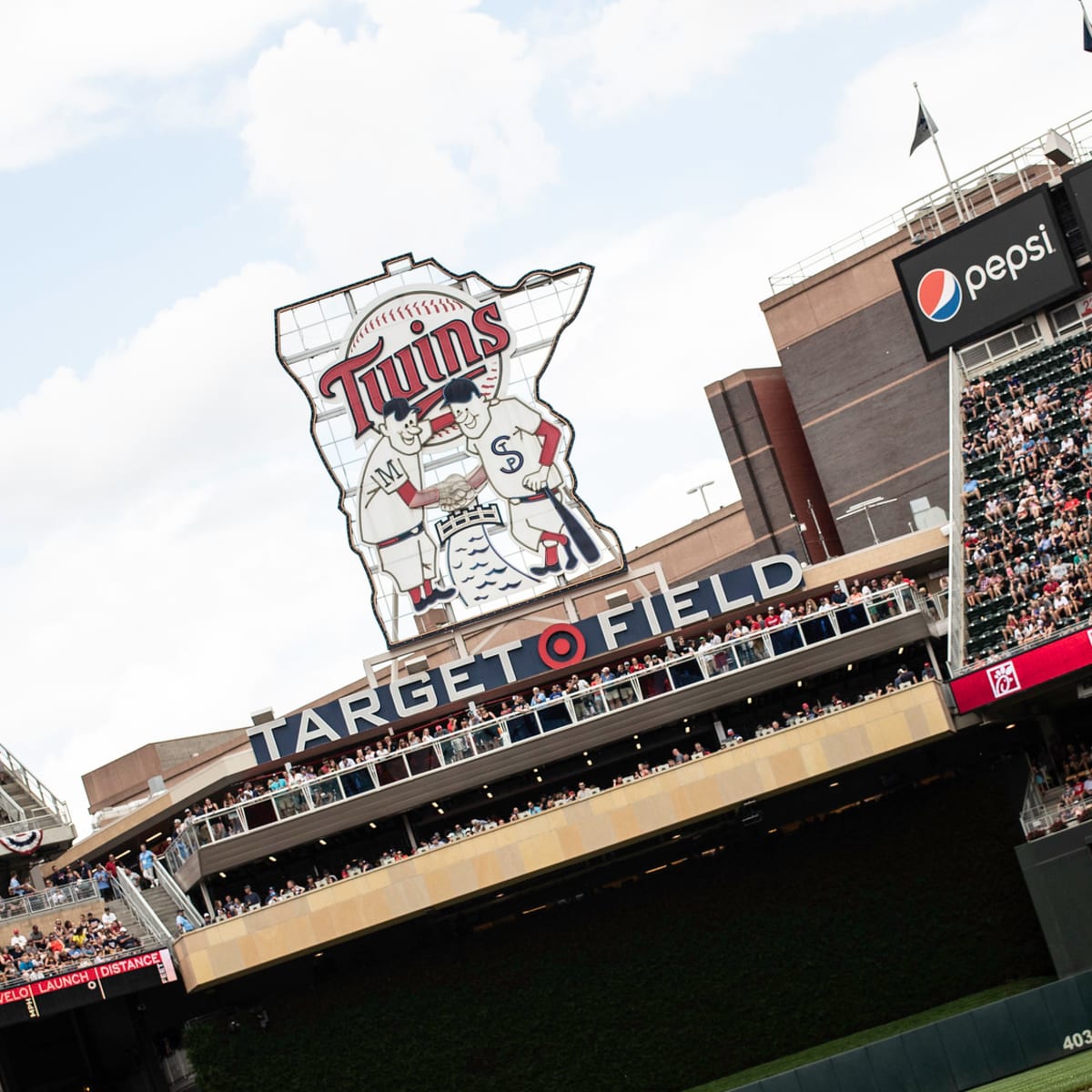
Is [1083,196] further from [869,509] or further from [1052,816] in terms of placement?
[1052,816]

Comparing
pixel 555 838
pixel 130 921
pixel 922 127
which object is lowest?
pixel 555 838

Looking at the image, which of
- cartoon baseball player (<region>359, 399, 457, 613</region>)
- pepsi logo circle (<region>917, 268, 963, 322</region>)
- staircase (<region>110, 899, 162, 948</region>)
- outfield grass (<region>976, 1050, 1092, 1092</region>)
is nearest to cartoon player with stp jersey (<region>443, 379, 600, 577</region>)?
cartoon baseball player (<region>359, 399, 457, 613</region>)

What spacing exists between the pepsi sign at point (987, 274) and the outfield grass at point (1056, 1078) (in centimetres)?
2376

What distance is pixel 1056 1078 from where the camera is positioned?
2697cm

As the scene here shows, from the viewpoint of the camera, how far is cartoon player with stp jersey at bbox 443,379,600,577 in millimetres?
44812

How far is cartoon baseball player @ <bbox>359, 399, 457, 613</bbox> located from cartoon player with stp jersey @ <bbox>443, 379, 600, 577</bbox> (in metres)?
0.98

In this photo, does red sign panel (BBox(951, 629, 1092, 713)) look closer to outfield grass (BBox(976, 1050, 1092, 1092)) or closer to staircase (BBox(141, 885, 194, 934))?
outfield grass (BBox(976, 1050, 1092, 1092))

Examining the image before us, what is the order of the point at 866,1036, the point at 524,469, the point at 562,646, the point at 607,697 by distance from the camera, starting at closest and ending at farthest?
the point at 866,1036
the point at 607,697
the point at 562,646
the point at 524,469

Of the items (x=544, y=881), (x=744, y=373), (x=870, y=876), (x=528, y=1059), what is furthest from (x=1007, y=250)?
(x=528, y=1059)

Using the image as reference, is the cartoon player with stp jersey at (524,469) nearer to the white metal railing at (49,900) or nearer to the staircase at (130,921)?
the staircase at (130,921)

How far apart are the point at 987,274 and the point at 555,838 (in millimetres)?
21574

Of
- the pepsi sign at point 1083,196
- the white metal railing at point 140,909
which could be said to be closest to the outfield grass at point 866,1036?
the white metal railing at point 140,909

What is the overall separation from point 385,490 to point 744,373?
775 inches

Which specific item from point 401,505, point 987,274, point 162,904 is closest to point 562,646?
point 401,505
